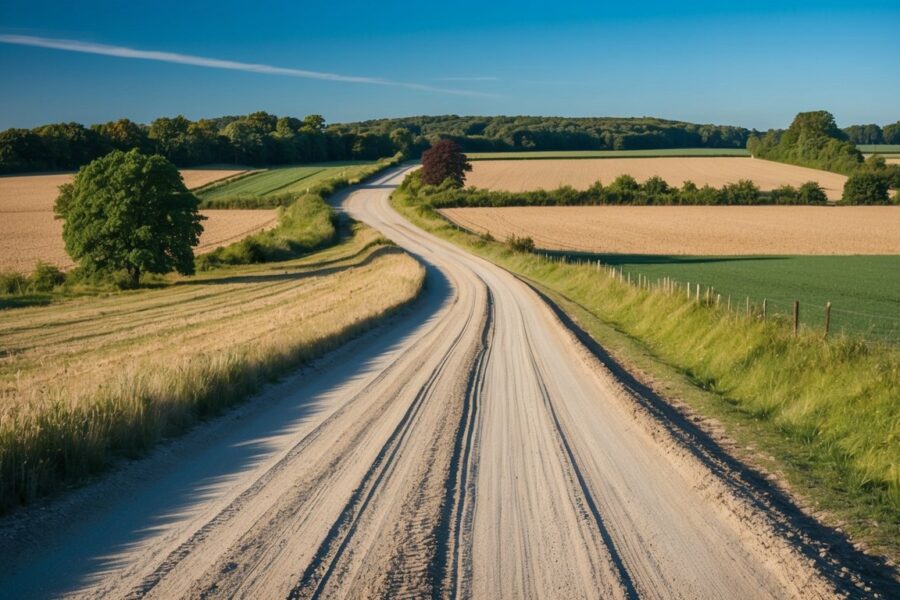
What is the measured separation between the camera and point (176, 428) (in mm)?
9391

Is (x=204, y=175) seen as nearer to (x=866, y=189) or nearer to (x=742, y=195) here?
(x=742, y=195)

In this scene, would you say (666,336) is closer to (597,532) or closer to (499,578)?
(597,532)

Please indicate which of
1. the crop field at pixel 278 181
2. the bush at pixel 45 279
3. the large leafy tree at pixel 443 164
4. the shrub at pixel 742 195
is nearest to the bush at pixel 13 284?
the bush at pixel 45 279

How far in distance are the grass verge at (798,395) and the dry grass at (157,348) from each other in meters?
7.45

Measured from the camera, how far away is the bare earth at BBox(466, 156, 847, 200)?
3996 inches

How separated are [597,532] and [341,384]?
710 centimetres

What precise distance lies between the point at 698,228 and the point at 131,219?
47.9 m

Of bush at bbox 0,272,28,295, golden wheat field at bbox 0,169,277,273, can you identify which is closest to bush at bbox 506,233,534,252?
golden wheat field at bbox 0,169,277,273

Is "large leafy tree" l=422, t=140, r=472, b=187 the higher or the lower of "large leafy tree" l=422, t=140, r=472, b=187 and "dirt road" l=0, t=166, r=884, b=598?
the higher

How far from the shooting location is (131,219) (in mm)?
40438

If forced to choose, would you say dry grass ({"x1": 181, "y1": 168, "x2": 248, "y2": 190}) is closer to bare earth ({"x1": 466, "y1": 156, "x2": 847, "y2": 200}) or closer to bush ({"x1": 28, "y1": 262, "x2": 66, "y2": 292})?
bare earth ({"x1": 466, "y1": 156, "x2": 847, "y2": 200})

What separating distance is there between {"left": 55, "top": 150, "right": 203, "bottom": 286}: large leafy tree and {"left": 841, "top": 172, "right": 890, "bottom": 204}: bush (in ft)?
238

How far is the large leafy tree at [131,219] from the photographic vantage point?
4000 centimetres

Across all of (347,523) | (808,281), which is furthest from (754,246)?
(347,523)
